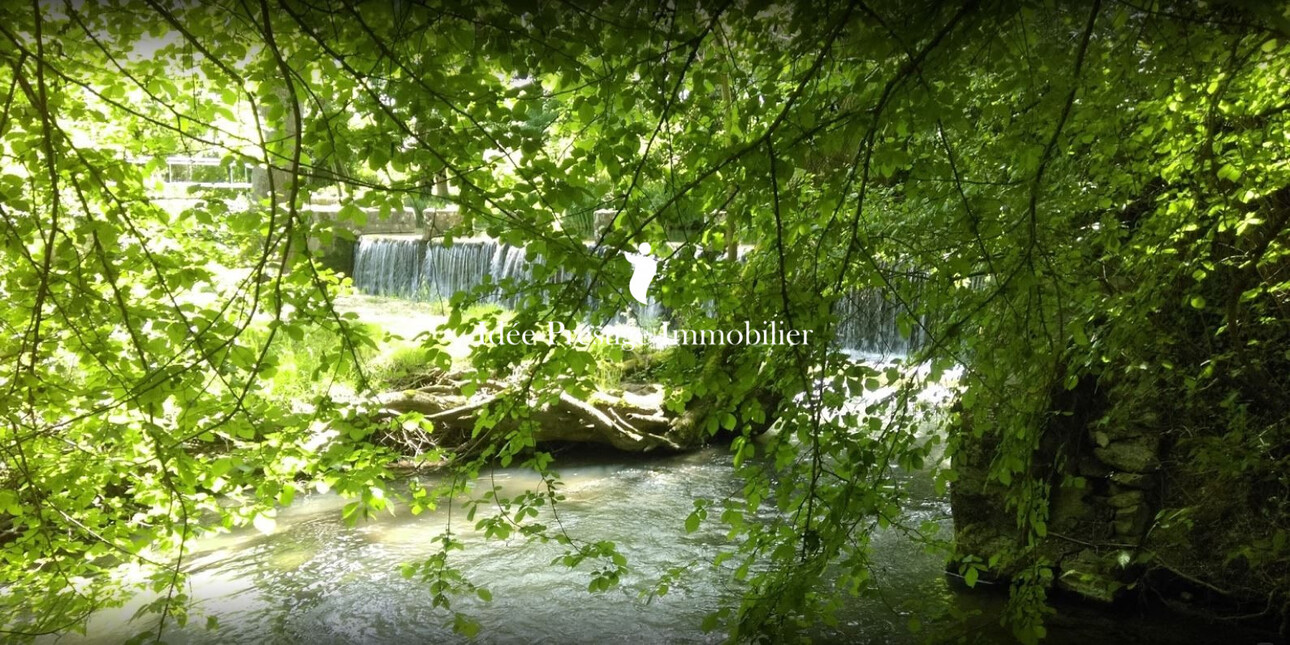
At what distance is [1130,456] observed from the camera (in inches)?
159

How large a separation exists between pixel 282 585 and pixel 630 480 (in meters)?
2.80

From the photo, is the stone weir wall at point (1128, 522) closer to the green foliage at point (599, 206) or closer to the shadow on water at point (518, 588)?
the shadow on water at point (518, 588)

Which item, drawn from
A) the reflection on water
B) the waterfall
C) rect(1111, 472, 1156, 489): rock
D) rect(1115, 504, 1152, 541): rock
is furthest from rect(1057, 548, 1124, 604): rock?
the waterfall

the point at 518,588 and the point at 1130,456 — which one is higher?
the point at 1130,456

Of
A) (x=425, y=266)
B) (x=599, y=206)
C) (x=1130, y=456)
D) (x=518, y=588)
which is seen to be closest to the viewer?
(x=599, y=206)

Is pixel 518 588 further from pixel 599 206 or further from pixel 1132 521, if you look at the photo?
pixel 1132 521

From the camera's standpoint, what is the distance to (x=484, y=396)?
6996 mm

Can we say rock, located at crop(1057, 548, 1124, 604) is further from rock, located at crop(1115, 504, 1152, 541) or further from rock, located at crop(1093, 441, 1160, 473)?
rock, located at crop(1093, 441, 1160, 473)

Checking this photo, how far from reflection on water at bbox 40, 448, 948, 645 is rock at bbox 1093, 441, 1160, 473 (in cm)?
111

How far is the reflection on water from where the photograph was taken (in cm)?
416

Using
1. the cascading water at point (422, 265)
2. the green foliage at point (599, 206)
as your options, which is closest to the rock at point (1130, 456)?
the green foliage at point (599, 206)

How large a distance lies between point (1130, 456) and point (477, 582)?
3648 millimetres

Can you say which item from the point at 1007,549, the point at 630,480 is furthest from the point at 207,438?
the point at 630,480

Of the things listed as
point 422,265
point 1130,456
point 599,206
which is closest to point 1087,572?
point 1130,456
